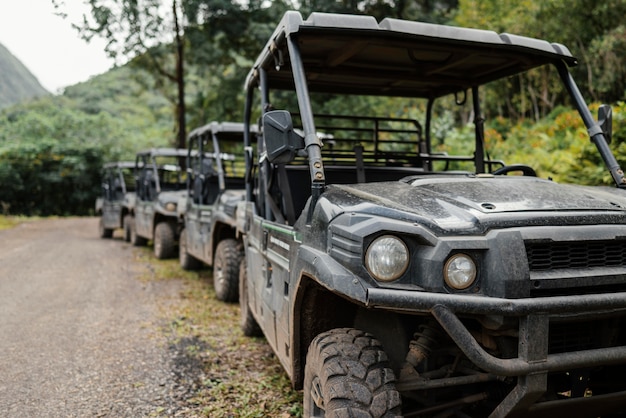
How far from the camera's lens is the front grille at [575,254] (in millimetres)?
2166

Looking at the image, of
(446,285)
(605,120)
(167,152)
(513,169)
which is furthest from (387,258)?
(167,152)

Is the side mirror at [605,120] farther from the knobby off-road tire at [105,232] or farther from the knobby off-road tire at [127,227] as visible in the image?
the knobby off-road tire at [105,232]

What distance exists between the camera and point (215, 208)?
23.1 ft

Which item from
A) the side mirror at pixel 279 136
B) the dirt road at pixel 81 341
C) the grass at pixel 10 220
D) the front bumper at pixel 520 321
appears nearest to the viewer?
the front bumper at pixel 520 321

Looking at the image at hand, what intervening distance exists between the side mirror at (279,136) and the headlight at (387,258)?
845mm

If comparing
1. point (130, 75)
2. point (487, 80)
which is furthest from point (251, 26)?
point (487, 80)

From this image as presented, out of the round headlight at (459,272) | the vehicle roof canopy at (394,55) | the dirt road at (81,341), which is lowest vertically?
the dirt road at (81,341)

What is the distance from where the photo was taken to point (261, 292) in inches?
154

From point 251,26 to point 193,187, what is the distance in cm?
814

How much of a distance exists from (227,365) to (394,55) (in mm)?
2773

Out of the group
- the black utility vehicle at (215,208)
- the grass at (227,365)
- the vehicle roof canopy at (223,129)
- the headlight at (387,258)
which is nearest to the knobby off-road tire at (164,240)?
the black utility vehicle at (215,208)

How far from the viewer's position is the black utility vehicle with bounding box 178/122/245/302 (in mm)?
6449

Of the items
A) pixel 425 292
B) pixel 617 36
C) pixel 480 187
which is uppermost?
pixel 617 36

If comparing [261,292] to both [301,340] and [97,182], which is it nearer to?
[301,340]
